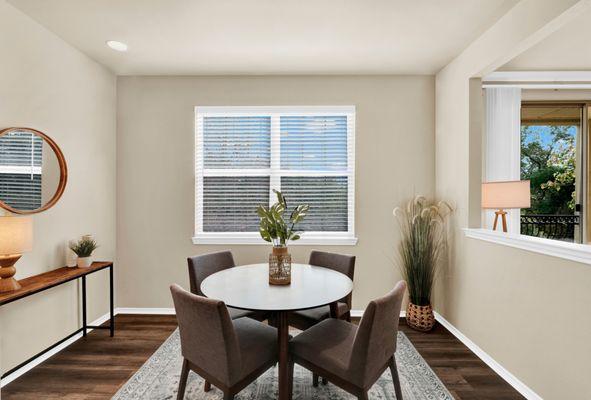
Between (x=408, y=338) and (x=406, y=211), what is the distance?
1285 millimetres

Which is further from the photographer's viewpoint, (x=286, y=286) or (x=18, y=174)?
(x=18, y=174)

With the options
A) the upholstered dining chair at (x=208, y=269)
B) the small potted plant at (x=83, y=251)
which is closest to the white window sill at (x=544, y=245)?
the upholstered dining chair at (x=208, y=269)

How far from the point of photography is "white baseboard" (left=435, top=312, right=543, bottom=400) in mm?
2045

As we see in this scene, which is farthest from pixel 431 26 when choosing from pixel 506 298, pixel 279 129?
pixel 506 298

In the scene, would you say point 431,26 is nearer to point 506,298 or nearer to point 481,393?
point 506,298

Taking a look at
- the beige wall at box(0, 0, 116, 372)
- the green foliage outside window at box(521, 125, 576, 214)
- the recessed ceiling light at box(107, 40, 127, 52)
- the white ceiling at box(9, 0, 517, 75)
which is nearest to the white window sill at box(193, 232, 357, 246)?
the beige wall at box(0, 0, 116, 372)

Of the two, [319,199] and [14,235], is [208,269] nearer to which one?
[14,235]

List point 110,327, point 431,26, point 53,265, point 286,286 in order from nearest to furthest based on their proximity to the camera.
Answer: point 286,286, point 431,26, point 53,265, point 110,327

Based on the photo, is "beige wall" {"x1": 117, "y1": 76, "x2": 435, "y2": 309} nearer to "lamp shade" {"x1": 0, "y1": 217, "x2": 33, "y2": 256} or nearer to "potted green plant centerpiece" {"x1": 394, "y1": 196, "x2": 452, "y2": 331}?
"potted green plant centerpiece" {"x1": 394, "y1": 196, "x2": 452, "y2": 331}

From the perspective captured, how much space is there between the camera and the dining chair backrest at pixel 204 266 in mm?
2443

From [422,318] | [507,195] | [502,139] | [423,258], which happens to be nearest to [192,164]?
[423,258]

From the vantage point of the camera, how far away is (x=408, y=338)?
9.36ft

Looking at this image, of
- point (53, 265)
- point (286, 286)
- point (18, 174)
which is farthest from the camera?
point (53, 265)

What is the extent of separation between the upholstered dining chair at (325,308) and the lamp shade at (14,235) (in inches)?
73.2
